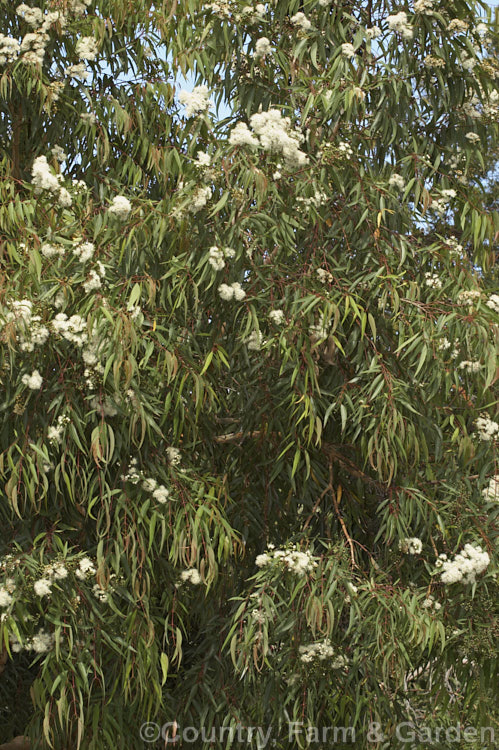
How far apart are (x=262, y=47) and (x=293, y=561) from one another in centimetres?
162

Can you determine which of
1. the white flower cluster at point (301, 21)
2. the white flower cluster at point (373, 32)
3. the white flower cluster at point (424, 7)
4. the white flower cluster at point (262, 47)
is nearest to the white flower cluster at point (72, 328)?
the white flower cluster at point (262, 47)

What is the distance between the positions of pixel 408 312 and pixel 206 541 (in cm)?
95

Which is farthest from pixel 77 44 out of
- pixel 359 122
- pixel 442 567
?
pixel 442 567

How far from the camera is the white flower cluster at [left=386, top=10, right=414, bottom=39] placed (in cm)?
297

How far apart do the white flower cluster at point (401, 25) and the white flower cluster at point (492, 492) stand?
144 centimetres

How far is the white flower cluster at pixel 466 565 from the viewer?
273 centimetres

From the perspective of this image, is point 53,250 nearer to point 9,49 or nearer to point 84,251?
point 84,251

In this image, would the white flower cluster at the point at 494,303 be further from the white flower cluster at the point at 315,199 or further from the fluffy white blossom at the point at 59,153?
the fluffy white blossom at the point at 59,153

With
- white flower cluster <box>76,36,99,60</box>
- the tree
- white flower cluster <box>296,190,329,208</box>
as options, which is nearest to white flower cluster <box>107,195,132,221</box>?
the tree

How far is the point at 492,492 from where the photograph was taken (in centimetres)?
307

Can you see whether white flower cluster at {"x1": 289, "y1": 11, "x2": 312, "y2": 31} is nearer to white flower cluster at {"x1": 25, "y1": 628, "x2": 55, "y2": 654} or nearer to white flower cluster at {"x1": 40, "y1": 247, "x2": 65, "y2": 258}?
white flower cluster at {"x1": 40, "y1": 247, "x2": 65, "y2": 258}

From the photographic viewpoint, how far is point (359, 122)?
3213 mm

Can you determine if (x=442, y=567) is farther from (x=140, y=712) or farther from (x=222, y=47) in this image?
(x=222, y=47)

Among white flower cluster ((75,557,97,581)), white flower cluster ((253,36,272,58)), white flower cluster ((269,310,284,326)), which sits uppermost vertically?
white flower cluster ((253,36,272,58))
